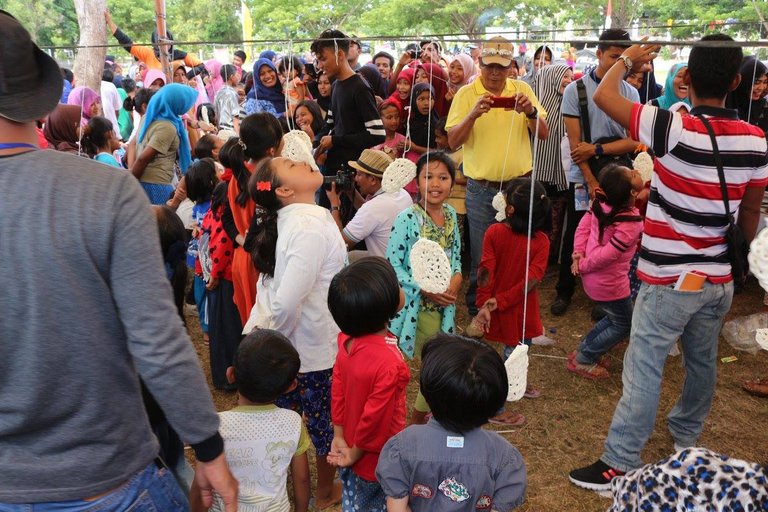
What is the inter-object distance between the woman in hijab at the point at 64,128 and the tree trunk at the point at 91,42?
2.45m

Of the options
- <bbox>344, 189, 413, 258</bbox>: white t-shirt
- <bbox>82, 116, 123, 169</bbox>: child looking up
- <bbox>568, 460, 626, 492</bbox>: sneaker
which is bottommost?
<bbox>568, 460, 626, 492</bbox>: sneaker

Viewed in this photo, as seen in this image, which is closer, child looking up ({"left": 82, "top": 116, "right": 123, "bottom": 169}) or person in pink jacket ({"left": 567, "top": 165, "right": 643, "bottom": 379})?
person in pink jacket ({"left": 567, "top": 165, "right": 643, "bottom": 379})

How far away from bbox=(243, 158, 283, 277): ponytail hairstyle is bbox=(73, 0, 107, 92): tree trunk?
4.87 metres

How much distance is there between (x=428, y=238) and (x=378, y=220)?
14.9 inches

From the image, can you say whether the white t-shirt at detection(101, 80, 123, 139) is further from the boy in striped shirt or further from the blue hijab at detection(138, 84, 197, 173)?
the boy in striped shirt

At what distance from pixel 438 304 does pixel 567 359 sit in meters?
1.39

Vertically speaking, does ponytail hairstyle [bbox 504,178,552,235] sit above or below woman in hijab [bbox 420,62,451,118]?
below

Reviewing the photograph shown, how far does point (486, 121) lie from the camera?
357 centimetres

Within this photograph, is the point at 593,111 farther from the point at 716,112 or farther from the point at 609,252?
the point at 716,112

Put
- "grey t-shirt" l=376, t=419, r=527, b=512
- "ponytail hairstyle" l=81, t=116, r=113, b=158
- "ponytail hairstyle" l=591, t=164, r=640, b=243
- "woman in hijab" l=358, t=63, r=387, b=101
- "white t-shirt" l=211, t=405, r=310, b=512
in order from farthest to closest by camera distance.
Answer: "woman in hijab" l=358, t=63, r=387, b=101 → "ponytail hairstyle" l=81, t=116, r=113, b=158 → "ponytail hairstyle" l=591, t=164, r=640, b=243 → "white t-shirt" l=211, t=405, r=310, b=512 → "grey t-shirt" l=376, t=419, r=527, b=512

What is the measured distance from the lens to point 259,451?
1787mm

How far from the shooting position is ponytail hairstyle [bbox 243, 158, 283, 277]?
227cm

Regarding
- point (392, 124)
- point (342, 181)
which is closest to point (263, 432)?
point (342, 181)

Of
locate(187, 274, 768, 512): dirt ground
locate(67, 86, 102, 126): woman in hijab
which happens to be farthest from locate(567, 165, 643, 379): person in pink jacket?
locate(67, 86, 102, 126): woman in hijab
